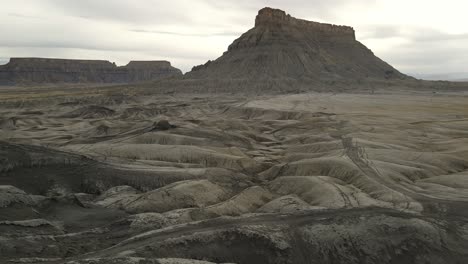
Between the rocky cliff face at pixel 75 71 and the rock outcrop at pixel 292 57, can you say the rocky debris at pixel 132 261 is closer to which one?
the rock outcrop at pixel 292 57

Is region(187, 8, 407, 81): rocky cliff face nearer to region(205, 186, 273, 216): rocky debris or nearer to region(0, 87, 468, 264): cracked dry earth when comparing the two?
region(0, 87, 468, 264): cracked dry earth

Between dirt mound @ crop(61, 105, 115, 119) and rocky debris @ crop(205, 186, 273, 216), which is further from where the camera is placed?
dirt mound @ crop(61, 105, 115, 119)

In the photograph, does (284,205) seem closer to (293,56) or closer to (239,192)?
(239,192)

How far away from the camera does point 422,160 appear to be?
24047 millimetres

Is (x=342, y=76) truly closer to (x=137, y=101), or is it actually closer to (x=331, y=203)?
(x=137, y=101)

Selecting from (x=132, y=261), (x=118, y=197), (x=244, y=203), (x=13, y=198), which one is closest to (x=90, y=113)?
(x=118, y=197)

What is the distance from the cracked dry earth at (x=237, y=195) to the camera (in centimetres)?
1230

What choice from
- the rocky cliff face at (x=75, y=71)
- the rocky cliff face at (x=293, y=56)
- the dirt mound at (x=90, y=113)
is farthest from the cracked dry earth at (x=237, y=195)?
the rocky cliff face at (x=75, y=71)

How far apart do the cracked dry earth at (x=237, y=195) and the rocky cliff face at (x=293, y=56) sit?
63979mm

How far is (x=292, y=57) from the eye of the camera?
107688 mm

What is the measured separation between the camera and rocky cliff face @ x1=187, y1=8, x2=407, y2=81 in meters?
103

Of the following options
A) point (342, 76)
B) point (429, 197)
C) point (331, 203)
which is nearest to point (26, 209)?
point (331, 203)

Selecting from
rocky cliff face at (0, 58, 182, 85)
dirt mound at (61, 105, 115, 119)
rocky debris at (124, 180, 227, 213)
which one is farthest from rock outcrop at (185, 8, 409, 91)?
rocky debris at (124, 180, 227, 213)

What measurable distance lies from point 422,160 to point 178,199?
1372 centimetres
